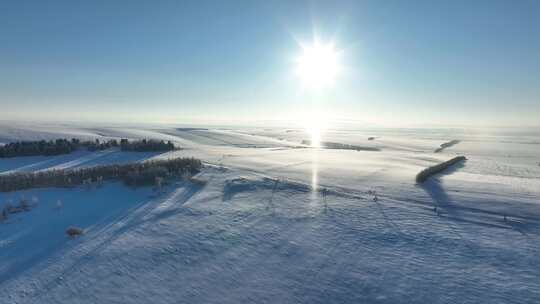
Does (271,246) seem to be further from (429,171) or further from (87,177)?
(429,171)

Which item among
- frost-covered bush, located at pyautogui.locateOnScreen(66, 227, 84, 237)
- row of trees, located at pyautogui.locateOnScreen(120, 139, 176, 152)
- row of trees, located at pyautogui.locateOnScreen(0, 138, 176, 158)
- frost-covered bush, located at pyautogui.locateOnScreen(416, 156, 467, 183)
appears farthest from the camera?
row of trees, located at pyautogui.locateOnScreen(120, 139, 176, 152)

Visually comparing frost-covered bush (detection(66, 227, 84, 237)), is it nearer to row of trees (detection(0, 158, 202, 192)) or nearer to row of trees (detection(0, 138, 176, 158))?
row of trees (detection(0, 158, 202, 192))

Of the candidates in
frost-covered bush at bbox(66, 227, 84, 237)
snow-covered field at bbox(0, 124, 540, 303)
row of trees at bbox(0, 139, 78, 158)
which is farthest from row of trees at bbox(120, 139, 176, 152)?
frost-covered bush at bbox(66, 227, 84, 237)

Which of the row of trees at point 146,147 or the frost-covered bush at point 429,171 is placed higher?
the row of trees at point 146,147

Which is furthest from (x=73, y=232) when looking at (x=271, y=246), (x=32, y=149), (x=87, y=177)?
(x=32, y=149)

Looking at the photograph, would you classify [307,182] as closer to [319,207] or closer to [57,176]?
[319,207]

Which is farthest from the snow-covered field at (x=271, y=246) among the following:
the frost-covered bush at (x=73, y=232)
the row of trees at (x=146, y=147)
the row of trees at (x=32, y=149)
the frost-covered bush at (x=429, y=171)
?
the row of trees at (x=146, y=147)

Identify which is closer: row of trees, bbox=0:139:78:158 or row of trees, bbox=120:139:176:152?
row of trees, bbox=0:139:78:158

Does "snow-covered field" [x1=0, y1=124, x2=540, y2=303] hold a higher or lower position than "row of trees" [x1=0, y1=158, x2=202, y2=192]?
lower

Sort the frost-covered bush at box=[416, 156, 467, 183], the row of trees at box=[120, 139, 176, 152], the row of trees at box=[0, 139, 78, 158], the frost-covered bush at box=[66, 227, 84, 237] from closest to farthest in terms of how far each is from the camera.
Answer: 1. the frost-covered bush at box=[66, 227, 84, 237]
2. the frost-covered bush at box=[416, 156, 467, 183]
3. the row of trees at box=[0, 139, 78, 158]
4. the row of trees at box=[120, 139, 176, 152]

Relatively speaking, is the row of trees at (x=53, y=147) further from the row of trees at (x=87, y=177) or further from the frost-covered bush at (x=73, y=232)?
the frost-covered bush at (x=73, y=232)

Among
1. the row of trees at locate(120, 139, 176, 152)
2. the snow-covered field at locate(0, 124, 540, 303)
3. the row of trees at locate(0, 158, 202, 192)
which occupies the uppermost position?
the row of trees at locate(120, 139, 176, 152)

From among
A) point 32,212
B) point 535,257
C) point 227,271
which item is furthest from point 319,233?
point 32,212

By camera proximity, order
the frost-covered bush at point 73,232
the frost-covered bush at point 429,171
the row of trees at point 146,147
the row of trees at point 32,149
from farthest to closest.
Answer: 1. the row of trees at point 146,147
2. the row of trees at point 32,149
3. the frost-covered bush at point 429,171
4. the frost-covered bush at point 73,232
